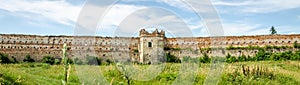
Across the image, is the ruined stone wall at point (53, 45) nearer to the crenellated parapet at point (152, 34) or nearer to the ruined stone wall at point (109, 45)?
the ruined stone wall at point (109, 45)

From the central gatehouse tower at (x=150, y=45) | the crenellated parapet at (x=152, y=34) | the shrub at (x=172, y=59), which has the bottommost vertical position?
the shrub at (x=172, y=59)

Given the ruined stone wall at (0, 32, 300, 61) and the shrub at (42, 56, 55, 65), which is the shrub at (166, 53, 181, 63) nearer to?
the ruined stone wall at (0, 32, 300, 61)

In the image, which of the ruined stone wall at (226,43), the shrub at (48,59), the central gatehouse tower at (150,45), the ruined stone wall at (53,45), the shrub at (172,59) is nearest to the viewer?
the ruined stone wall at (226,43)

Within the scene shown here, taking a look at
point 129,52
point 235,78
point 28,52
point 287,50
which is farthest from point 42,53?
point 235,78

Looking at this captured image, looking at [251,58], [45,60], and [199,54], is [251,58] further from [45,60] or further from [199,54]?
[45,60]

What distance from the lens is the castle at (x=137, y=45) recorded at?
4506 centimetres

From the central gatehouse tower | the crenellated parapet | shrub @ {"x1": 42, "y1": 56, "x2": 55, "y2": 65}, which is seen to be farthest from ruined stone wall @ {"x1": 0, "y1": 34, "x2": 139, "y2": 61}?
the crenellated parapet

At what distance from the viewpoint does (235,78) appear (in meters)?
14.4

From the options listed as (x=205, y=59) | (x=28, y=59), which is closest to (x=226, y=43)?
(x=205, y=59)

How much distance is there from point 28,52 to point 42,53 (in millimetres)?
1542

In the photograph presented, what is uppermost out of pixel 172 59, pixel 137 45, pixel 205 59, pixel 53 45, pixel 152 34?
pixel 152 34

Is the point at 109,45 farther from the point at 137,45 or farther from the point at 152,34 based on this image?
the point at 152,34

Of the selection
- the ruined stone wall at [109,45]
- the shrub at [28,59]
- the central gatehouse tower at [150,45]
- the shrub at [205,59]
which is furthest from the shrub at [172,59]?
the shrub at [28,59]

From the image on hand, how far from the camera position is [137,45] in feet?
155
